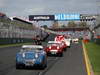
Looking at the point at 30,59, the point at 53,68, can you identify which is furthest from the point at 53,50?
the point at 30,59

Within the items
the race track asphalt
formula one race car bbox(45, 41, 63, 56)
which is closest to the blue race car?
Result: the race track asphalt

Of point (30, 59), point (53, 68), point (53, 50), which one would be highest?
point (30, 59)

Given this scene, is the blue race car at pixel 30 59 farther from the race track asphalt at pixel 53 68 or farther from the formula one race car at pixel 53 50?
the formula one race car at pixel 53 50

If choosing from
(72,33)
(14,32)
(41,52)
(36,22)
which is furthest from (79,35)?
(41,52)

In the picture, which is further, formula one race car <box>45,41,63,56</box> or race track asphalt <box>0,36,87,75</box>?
formula one race car <box>45,41,63,56</box>

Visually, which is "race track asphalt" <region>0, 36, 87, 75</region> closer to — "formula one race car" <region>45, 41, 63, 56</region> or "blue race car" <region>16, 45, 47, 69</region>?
"blue race car" <region>16, 45, 47, 69</region>

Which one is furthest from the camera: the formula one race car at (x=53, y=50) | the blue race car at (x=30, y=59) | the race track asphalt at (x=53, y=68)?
the formula one race car at (x=53, y=50)

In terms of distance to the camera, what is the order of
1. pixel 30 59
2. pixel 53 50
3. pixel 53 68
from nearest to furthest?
pixel 30 59
pixel 53 68
pixel 53 50

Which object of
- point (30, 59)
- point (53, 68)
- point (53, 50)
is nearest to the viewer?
point (30, 59)

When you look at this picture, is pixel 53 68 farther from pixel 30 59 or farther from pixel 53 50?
pixel 53 50

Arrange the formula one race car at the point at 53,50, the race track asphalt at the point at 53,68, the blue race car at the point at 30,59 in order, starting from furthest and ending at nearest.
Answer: the formula one race car at the point at 53,50
the blue race car at the point at 30,59
the race track asphalt at the point at 53,68

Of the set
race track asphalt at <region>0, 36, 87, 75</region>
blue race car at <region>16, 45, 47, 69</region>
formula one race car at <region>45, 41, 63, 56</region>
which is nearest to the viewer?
race track asphalt at <region>0, 36, 87, 75</region>

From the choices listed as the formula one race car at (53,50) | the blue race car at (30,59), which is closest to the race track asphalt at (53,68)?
the blue race car at (30,59)

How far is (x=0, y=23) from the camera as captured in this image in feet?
192
